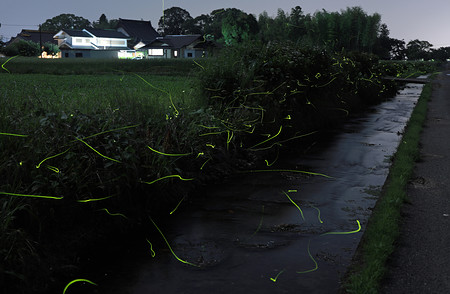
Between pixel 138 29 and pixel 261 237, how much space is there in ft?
333

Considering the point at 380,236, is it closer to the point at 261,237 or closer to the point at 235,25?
the point at 261,237

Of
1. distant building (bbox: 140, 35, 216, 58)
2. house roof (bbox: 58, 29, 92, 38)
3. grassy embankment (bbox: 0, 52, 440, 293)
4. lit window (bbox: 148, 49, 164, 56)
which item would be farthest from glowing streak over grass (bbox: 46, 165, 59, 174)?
house roof (bbox: 58, 29, 92, 38)

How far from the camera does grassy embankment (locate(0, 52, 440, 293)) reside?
386cm

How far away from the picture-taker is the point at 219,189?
6.59 meters

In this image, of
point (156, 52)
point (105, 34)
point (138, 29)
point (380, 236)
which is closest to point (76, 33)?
point (105, 34)

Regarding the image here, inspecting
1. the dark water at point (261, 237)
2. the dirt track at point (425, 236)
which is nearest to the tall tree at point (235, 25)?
the dirt track at point (425, 236)

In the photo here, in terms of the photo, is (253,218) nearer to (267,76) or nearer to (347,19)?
(267,76)

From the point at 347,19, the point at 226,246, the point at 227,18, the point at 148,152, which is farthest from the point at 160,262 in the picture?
the point at 347,19

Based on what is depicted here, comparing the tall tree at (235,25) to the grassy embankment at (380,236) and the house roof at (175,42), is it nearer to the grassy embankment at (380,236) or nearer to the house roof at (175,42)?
the house roof at (175,42)

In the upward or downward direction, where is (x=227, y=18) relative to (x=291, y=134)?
upward

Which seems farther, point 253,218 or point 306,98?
point 306,98

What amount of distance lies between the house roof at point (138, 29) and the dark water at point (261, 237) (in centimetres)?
9436

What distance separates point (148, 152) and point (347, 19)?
9685cm

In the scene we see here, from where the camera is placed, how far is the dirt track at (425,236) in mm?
3571
